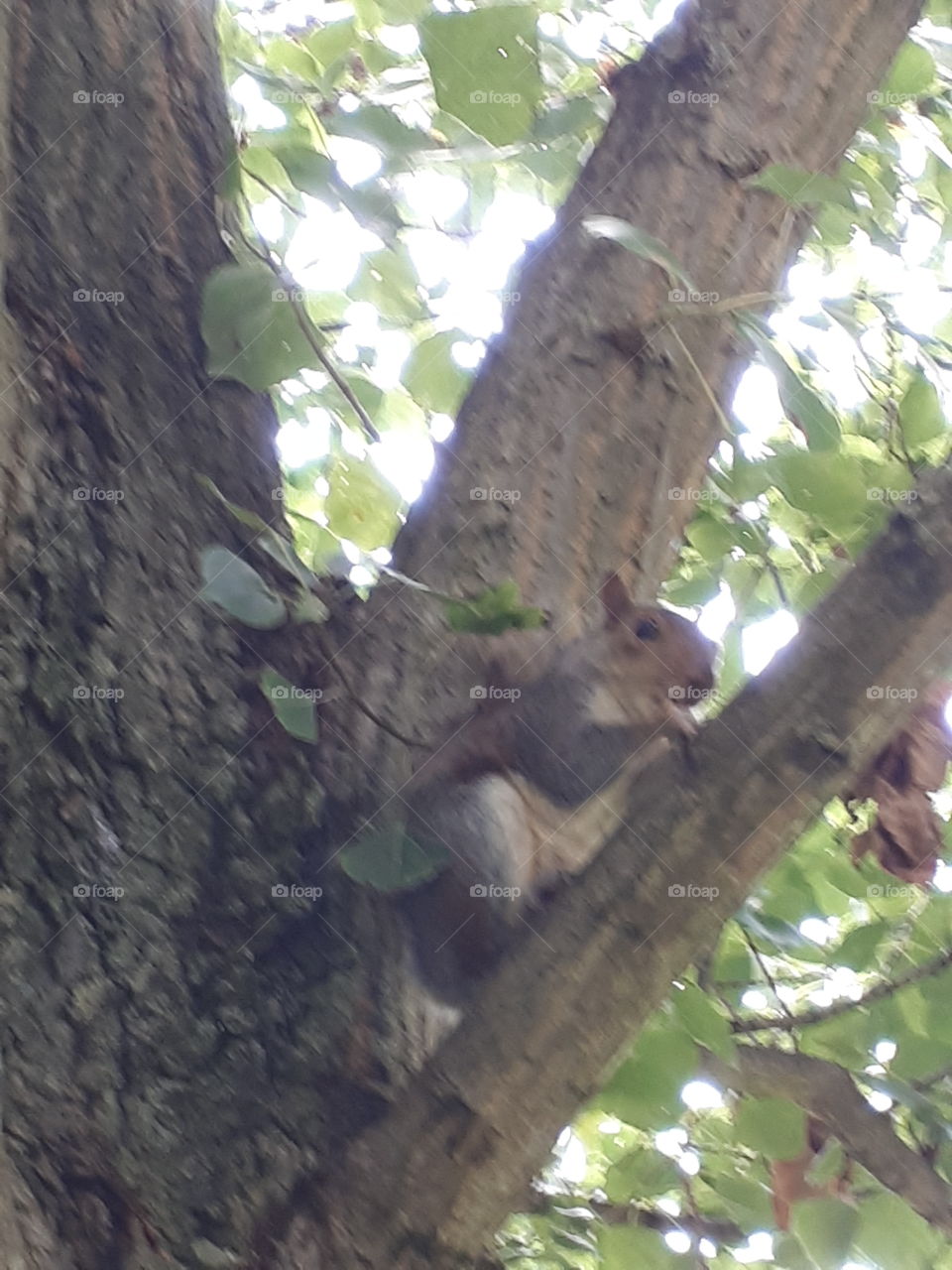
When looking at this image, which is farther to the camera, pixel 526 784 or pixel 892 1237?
pixel 526 784

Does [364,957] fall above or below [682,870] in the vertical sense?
below

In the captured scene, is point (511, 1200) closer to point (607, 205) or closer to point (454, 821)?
point (454, 821)

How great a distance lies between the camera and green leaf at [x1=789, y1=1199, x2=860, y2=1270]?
0.90 m

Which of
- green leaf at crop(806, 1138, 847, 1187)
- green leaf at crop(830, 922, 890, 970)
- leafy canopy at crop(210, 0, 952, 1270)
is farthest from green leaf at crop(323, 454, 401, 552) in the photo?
green leaf at crop(806, 1138, 847, 1187)

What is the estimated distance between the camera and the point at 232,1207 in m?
0.76

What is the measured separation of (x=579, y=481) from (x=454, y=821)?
319 millimetres

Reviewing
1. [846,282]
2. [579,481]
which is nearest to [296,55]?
[579,481]

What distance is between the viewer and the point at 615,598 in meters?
1.19

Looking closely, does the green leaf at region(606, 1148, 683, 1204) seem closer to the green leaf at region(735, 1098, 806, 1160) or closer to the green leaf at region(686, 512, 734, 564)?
the green leaf at region(735, 1098, 806, 1160)
